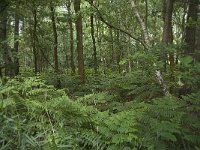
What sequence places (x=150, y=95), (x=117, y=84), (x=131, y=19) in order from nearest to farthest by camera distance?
1. (x=150, y=95)
2. (x=117, y=84)
3. (x=131, y=19)

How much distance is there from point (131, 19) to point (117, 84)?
14793mm

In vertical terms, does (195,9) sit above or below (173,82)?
above

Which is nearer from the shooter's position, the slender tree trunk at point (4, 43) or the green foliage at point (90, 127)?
the green foliage at point (90, 127)

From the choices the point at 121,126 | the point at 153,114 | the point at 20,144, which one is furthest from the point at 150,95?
the point at 20,144

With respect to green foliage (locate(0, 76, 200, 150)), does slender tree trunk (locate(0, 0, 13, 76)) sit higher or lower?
higher

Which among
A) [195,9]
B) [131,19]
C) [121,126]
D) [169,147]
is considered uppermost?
[131,19]

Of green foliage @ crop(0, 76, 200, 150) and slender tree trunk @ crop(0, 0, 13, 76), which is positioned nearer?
green foliage @ crop(0, 76, 200, 150)

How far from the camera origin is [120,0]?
20922 millimetres

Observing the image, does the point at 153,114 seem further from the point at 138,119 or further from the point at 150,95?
the point at 150,95

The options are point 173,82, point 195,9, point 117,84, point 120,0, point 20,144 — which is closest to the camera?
point 20,144

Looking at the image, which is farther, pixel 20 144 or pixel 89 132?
pixel 89 132

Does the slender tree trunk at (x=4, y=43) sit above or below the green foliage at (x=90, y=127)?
above

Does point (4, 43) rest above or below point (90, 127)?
above

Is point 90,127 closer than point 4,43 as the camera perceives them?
Yes
